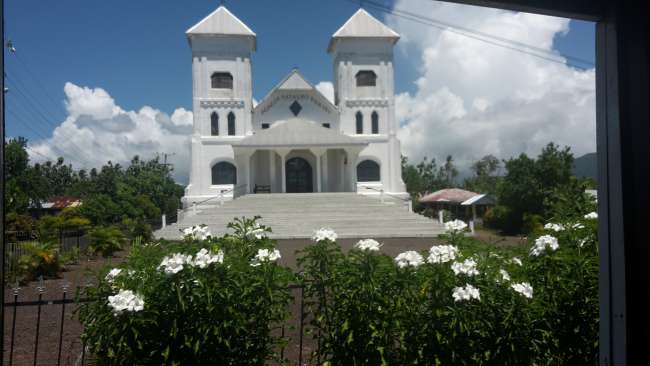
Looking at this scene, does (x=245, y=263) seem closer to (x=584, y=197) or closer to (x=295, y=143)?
(x=584, y=197)

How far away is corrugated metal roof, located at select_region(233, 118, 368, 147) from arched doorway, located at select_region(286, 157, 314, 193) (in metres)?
2.41

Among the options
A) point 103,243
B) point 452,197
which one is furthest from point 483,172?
point 103,243

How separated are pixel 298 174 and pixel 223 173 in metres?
4.87

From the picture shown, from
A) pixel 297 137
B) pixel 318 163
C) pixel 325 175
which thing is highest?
pixel 297 137

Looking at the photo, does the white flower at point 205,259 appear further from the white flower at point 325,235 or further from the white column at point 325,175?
the white column at point 325,175

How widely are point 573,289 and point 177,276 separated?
2.78 m

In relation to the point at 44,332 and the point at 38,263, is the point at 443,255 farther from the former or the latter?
the point at 38,263

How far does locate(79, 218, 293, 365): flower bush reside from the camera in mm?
2787

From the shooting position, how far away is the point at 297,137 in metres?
27.4

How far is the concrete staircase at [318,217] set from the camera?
61.5 ft

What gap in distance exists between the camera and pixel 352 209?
2186 centimetres

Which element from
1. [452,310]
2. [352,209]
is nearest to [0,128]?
[452,310]

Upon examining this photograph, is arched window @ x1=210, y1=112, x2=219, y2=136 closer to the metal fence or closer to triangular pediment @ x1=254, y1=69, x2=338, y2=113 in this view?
triangular pediment @ x1=254, y1=69, x2=338, y2=113

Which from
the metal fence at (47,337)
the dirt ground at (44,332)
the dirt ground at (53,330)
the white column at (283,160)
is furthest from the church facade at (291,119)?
the metal fence at (47,337)
